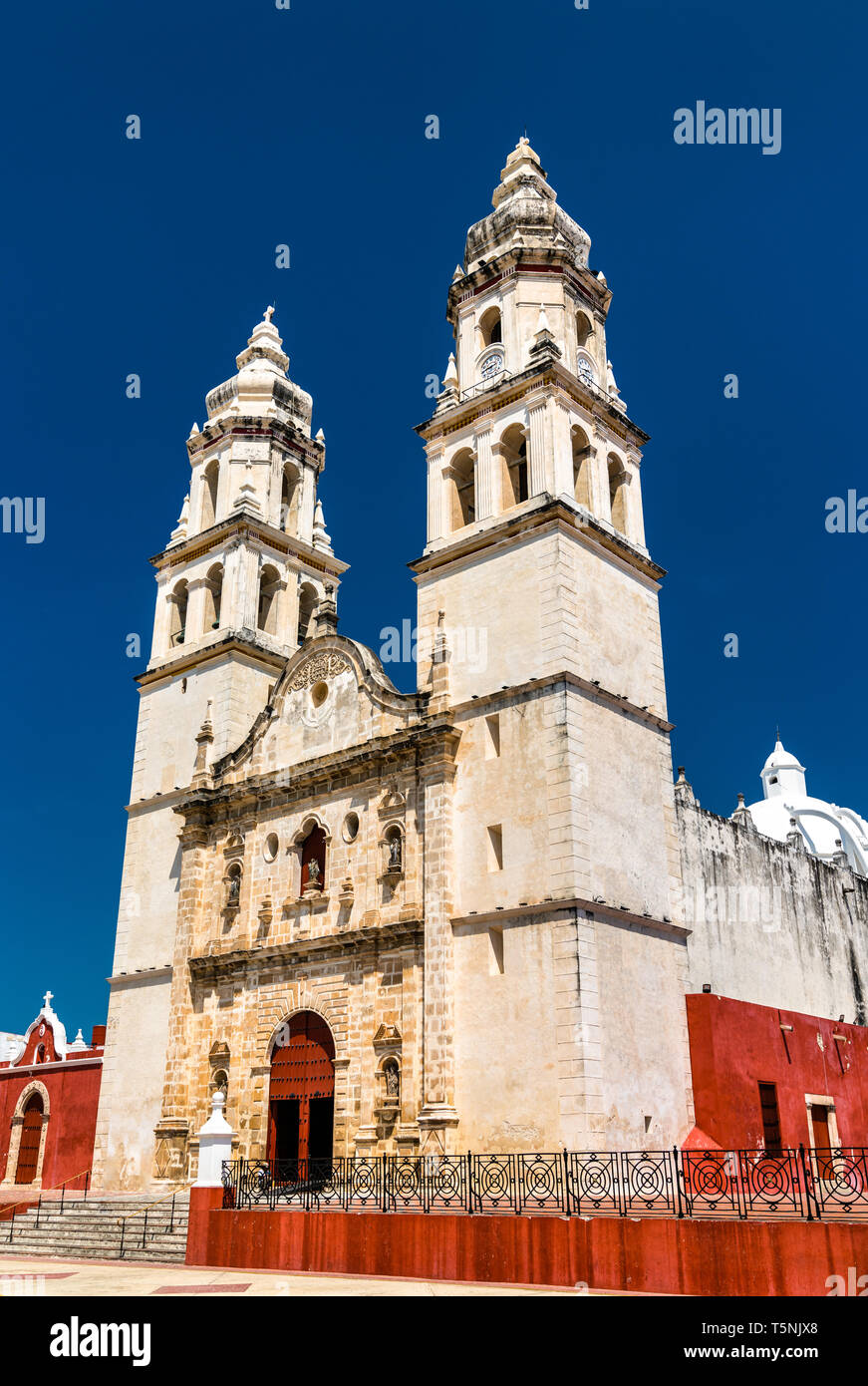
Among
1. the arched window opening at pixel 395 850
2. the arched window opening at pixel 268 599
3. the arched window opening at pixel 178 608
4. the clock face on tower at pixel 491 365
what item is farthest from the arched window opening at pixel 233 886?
the clock face on tower at pixel 491 365

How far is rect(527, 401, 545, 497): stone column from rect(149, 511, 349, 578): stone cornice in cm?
958

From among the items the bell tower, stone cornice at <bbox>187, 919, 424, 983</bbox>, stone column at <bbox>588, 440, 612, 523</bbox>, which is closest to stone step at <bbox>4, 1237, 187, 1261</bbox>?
stone cornice at <bbox>187, 919, 424, 983</bbox>

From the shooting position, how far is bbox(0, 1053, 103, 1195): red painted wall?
3045cm

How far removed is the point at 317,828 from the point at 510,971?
694 cm

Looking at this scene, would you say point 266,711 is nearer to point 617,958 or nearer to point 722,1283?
point 617,958

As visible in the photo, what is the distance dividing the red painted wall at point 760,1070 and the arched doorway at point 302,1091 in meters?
7.45

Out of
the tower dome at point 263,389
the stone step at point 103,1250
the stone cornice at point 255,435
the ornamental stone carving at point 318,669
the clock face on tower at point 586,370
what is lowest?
the stone step at point 103,1250

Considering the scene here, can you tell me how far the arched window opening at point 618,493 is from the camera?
27297mm

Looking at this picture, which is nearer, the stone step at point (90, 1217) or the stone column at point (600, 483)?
the stone step at point (90, 1217)

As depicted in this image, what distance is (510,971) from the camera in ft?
69.5

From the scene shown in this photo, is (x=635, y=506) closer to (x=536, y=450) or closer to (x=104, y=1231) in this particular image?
(x=536, y=450)

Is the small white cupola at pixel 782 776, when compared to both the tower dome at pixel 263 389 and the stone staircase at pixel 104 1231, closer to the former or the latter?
the tower dome at pixel 263 389

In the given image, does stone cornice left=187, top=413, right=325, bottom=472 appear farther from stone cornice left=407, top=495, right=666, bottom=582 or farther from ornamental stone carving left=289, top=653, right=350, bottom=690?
stone cornice left=407, top=495, right=666, bottom=582
